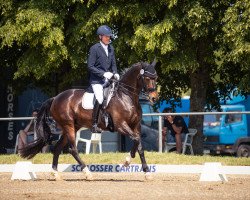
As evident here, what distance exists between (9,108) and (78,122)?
41.8ft

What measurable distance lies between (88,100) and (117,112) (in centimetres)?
83

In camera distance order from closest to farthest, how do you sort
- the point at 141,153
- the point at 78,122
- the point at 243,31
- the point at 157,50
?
the point at 141,153 → the point at 78,122 → the point at 243,31 → the point at 157,50

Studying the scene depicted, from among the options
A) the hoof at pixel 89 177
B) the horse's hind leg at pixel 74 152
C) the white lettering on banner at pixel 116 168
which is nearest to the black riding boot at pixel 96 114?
the horse's hind leg at pixel 74 152

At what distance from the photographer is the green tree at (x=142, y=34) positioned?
69.2 ft

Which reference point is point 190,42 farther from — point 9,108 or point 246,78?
point 9,108

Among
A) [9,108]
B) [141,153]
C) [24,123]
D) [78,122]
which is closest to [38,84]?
[9,108]

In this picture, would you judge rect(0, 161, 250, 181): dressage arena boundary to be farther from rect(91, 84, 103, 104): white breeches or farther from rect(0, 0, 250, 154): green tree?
rect(0, 0, 250, 154): green tree

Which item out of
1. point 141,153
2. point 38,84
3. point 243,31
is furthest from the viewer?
point 38,84

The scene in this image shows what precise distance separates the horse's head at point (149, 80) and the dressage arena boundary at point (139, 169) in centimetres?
168

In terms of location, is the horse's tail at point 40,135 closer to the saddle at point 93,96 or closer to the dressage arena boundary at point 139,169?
the dressage arena boundary at point 139,169

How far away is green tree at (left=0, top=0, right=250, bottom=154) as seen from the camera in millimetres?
21078

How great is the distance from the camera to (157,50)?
72.6 feet

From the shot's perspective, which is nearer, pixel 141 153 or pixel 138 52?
pixel 141 153

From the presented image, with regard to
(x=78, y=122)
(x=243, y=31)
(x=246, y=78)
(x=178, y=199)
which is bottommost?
(x=178, y=199)
